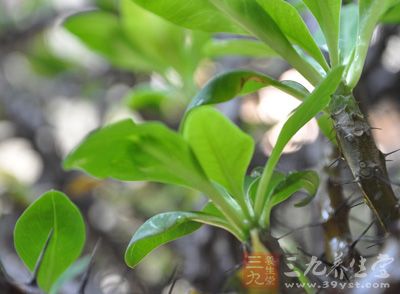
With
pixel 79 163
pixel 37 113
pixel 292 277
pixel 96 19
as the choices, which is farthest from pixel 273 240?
pixel 37 113

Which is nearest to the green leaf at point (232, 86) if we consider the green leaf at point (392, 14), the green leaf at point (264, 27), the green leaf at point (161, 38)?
the green leaf at point (264, 27)

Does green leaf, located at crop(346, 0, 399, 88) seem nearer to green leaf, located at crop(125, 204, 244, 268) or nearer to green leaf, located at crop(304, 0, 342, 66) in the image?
green leaf, located at crop(304, 0, 342, 66)

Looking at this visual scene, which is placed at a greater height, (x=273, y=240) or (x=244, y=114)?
(x=273, y=240)

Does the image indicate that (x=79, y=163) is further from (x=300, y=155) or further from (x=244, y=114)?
(x=244, y=114)

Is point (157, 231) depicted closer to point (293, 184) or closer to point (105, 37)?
point (293, 184)

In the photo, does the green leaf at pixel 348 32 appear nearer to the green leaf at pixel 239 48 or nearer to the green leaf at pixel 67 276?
the green leaf at pixel 239 48

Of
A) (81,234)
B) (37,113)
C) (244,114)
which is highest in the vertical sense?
(81,234)

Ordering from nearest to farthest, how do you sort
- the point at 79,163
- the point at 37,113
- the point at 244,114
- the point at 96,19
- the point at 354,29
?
the point at 79,163 < the point at 354,29 < the point at 96,19 < the point at 244,114 < the point at 37,113
